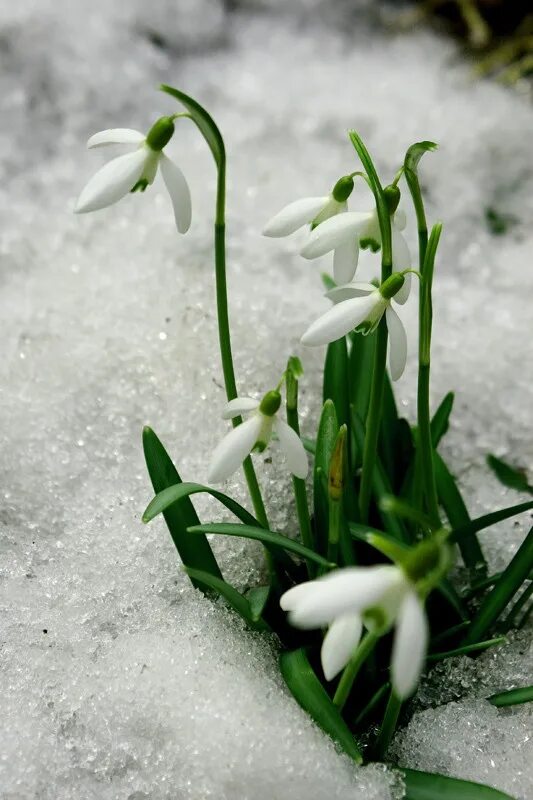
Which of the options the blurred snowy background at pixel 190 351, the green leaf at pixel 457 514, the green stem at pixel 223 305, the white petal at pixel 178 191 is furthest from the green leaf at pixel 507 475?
the white petal at pixel 178 191

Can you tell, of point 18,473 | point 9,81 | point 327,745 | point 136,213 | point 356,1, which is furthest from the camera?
point 356,1

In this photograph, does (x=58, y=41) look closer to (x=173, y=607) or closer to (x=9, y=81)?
(x=9, y=81)

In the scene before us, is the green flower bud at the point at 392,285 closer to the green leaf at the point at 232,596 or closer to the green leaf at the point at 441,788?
the green leaf at the point at 232,596

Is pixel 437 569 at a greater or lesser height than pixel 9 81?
lesser

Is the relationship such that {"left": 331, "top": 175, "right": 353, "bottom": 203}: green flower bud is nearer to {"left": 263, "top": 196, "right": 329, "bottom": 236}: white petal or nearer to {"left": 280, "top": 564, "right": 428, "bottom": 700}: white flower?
{"left": 263, "top": 196, "right": 329, "bottom": 236}: white petal

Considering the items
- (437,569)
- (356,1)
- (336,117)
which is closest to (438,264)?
(336,117)

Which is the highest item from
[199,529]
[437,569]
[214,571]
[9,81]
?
[9,81]
